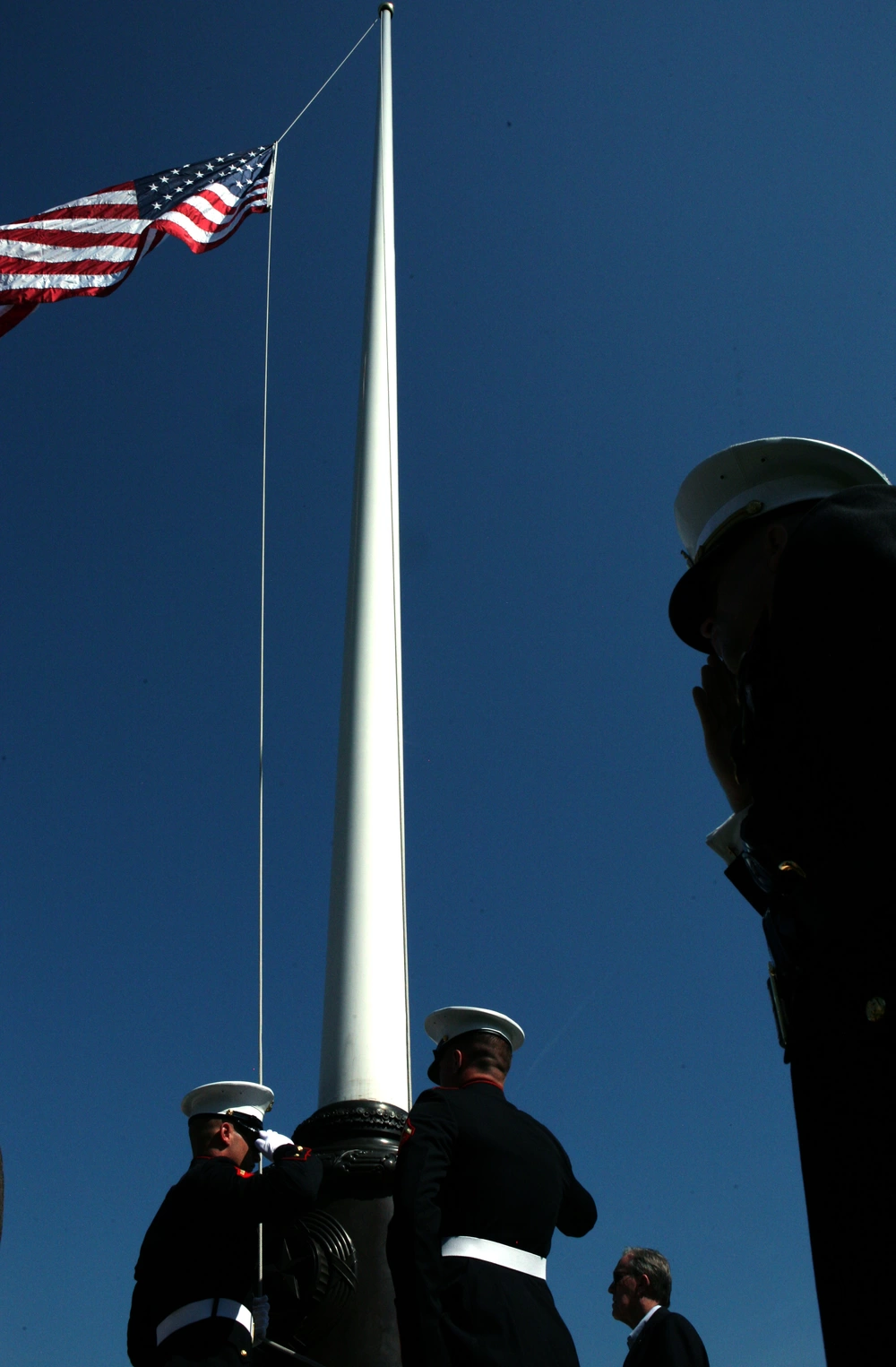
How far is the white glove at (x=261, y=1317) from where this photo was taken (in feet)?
16.2

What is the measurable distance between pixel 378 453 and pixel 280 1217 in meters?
5.51

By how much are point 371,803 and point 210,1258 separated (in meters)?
2.68

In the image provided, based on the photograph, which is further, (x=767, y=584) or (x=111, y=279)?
(x=111, y=279)

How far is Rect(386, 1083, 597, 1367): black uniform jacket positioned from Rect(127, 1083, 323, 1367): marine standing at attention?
91 cm

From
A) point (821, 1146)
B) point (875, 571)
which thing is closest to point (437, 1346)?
point (821, 1146)

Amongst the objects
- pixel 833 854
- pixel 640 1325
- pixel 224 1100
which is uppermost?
pixel 833 854

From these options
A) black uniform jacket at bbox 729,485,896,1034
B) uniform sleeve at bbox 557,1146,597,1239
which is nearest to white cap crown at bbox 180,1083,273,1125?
uniform sleeve at bbox 557,1146,597,1239

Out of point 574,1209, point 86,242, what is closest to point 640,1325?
point 574,1209

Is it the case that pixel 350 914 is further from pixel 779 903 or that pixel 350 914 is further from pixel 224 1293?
pixel 779 903

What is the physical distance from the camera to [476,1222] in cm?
429

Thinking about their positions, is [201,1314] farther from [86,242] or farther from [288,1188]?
[86,242]

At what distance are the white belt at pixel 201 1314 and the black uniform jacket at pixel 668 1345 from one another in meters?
2.22

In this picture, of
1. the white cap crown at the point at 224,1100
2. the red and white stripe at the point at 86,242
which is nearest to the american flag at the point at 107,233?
the red and white stripe at the point at 86,242

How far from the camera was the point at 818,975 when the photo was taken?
6.73 ft
